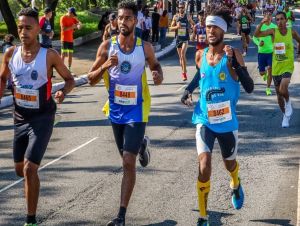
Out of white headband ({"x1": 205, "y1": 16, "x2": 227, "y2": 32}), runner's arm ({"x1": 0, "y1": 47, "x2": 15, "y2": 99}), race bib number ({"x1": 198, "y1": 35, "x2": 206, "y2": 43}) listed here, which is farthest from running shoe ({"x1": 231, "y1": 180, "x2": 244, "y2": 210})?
race bib number ({"x1": 198, "y1": 35, "x2": 206, "y2": 43})

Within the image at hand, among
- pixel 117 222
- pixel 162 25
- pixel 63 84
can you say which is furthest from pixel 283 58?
pixel 162 25

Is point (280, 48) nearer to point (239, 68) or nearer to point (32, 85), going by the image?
point (239, 68)

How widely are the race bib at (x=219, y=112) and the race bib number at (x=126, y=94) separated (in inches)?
28.2

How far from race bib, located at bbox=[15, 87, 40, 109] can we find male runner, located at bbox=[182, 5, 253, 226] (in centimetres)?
148

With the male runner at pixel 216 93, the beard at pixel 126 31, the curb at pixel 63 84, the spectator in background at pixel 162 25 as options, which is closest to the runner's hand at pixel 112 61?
the beard at pixel 126 31

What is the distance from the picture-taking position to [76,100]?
1584 centimetres

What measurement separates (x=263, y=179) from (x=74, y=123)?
5.02 m

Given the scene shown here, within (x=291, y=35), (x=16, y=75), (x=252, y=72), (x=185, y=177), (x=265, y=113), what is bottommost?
(x=252, y=72)

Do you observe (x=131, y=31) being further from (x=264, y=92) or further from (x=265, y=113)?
(x=264, y=92)

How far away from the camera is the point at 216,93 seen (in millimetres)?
6598

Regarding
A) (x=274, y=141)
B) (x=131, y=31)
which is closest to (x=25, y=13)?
(x=131, y=31)

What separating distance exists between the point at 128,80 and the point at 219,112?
905mm

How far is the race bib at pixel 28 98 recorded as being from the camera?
654 centimetres

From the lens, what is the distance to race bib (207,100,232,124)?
259 inches
